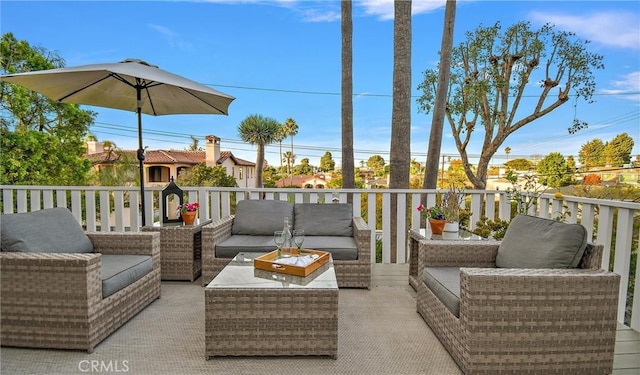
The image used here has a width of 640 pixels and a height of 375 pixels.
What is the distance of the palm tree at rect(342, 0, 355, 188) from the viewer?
20.8ft

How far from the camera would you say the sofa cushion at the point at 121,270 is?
2.37m

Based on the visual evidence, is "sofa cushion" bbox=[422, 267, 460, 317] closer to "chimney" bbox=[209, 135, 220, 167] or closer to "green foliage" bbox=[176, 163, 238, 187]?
"green foliage" bbox=[176, 163, 238, 187]

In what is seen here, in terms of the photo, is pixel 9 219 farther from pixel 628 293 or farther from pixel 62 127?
pixel 62 127

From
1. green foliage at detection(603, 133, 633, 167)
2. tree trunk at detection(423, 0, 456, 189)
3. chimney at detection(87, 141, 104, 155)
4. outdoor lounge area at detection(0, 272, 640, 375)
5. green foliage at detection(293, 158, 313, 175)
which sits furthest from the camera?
green foliage at detection(293, 158, 313, 175)

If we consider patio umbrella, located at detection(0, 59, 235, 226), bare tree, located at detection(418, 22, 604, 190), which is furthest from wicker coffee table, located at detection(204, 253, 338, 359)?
bare tree, located at detection(418, 22, 604, 190)

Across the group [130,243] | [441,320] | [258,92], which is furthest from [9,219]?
[258,92]

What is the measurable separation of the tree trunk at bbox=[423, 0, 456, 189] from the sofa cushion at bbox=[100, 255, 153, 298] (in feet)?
17.0

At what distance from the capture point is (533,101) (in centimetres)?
1043

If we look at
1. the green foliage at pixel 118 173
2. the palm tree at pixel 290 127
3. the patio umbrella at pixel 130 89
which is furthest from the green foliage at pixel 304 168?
the patio umbrella at pixel 130 89

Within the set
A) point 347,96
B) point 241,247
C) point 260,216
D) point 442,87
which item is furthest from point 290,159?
point 241,247

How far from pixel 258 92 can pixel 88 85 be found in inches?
622

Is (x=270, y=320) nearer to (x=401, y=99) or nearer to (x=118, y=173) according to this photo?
(x=401, y=99)

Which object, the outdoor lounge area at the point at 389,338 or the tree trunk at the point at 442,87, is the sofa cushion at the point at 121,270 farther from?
the tree trunk at the point at 442,87

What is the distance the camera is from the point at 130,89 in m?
3.91
